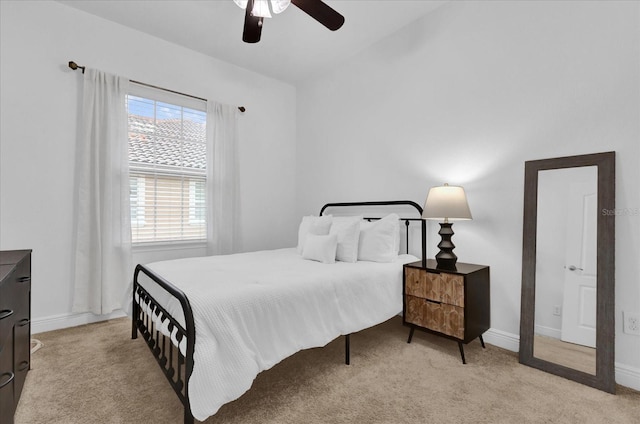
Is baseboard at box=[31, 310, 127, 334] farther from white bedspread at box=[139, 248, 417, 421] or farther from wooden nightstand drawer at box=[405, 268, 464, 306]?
wooden nightstand drawer at box=[405, 268, 464, 306]

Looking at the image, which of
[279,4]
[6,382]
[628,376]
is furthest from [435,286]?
[6,382]

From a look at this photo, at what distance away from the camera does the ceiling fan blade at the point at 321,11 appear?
197cm

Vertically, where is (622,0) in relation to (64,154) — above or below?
above

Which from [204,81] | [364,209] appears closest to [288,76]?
[204,81]

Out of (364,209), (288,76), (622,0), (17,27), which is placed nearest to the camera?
(622,0)

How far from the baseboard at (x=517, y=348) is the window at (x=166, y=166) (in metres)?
3.10

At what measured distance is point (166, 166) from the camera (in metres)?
3.41

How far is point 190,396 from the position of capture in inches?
53.5

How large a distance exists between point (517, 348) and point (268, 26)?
11.9 ft

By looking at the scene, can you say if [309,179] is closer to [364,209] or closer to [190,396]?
[364,209]

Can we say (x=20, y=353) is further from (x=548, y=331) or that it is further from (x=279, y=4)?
(x=548, y=331)

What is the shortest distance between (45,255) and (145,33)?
2395mm

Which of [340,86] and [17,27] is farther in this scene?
[340,86]

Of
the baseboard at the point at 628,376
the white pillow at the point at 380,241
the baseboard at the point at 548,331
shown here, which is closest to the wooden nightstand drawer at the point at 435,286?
the white pillow at the point at 380,241
